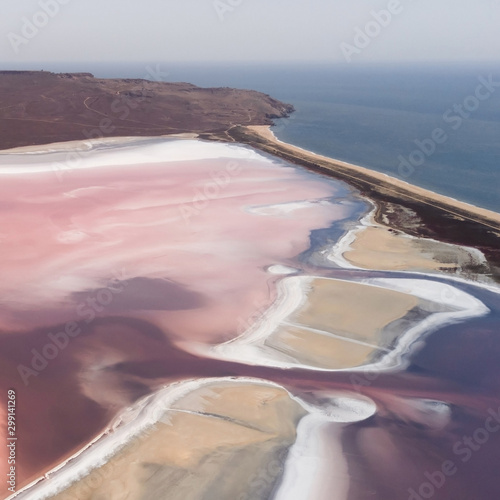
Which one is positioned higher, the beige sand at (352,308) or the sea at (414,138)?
the sea at (414,138)

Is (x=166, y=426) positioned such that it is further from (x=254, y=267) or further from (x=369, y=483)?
(x=254, y=267)

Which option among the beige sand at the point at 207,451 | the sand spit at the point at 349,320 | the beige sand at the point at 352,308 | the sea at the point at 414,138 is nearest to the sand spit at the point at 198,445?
the beige sand at the point at 207,451

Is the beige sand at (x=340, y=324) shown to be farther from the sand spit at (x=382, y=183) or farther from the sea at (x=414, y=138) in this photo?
the sea at (x=414, y=138)

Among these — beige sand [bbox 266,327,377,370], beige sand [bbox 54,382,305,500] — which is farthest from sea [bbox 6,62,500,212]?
beige sand [bbox 54,382,305,500]

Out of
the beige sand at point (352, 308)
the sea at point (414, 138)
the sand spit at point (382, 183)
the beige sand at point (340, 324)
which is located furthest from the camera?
the sea at point (414, 138)

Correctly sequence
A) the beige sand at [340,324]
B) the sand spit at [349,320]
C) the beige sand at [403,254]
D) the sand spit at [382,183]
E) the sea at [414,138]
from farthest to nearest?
the sea at [414,138]
the sand spit at [382,183]
the beige sand at [403,254]
the beige sand at [340,324]
the sand spit at [349,320]

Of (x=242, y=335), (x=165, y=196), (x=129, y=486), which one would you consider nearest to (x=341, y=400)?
(x=242, y=335)

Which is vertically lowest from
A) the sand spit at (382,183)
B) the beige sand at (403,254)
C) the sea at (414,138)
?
the beige sand at (403,254)

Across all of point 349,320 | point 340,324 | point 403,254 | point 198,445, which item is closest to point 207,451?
point 198,445
